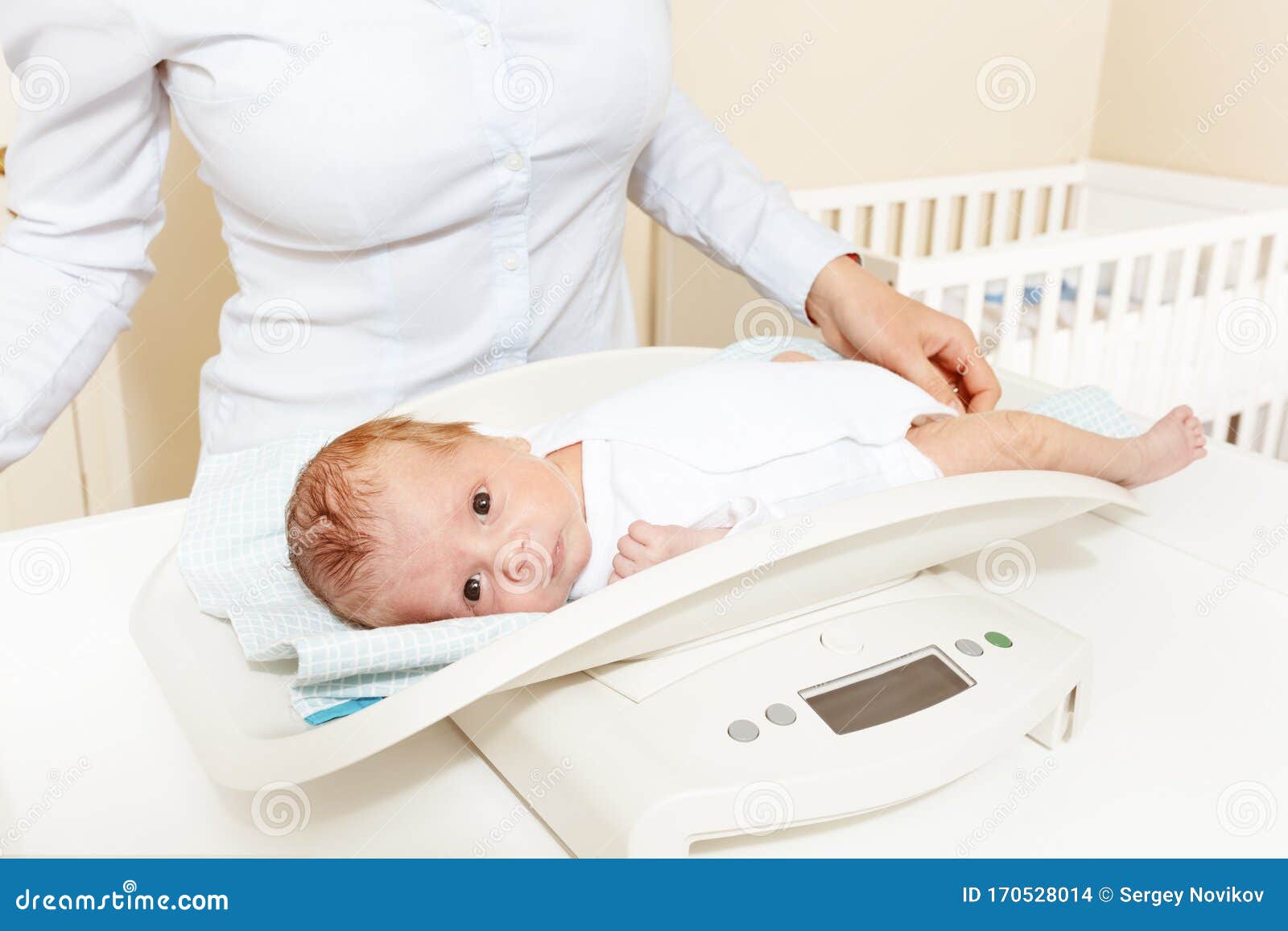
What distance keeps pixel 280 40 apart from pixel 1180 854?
774mm

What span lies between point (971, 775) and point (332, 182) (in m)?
0.59

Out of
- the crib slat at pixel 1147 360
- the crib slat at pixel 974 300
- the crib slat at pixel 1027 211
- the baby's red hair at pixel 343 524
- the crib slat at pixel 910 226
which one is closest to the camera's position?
the baby's red hair at pixel 343 524

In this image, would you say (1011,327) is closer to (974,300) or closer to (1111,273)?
(974,300)

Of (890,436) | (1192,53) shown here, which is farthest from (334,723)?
→ (1192,53)

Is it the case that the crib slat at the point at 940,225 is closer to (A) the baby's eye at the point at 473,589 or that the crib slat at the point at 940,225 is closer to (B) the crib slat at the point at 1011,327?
(B) the crib slat at the point at 1011,327

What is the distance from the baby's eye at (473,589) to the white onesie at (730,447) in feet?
0.30

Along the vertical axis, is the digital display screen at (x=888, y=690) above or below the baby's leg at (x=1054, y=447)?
below

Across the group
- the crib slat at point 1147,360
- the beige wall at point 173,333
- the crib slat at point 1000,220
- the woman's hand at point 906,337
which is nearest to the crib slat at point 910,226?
the crib slat at point 1000,220

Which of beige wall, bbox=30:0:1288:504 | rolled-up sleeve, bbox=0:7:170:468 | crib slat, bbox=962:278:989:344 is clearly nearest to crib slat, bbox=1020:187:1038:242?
beige wall, bbox=30:0:1288:504

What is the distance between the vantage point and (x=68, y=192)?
779mm

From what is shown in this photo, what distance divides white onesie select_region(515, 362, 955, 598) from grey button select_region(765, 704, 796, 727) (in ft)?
0.68

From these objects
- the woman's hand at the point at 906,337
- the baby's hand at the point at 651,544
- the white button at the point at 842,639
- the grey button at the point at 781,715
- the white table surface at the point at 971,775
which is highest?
the woman's hand at the point at 906,337

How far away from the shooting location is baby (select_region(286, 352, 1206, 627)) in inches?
30.4

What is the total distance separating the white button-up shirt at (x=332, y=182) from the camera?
2.50 feet
